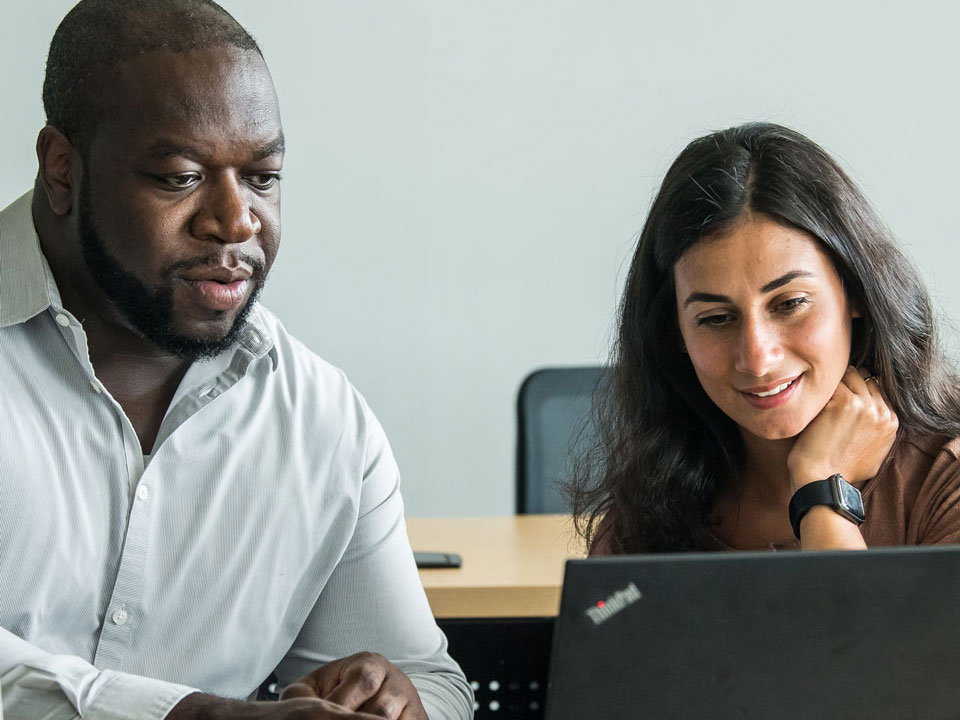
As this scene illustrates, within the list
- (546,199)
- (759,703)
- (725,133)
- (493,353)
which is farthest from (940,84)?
(759,703)

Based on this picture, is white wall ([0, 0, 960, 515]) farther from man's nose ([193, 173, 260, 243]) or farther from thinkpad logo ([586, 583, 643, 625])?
thinkpad logo ([586, 583, 643, 625])

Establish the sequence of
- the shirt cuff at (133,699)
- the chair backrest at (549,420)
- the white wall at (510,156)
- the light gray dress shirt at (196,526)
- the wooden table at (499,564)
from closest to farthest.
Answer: the shirt cuff at (133,699) < the light gray dress shirt at (196,526) < the wooden table at (499,564) < the chair backrest at (549,420) < the white wall at (510,156)

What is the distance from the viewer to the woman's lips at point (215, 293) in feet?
4.14

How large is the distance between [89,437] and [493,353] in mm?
1950

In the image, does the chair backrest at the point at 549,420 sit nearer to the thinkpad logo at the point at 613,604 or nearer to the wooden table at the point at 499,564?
the wooden table at the point at 499,564

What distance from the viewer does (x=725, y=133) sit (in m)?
1.42

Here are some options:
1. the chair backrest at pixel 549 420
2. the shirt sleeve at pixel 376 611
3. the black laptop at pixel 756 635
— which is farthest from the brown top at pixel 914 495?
the chair backrest at pixel 549 420

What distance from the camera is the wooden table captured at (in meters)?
1.90

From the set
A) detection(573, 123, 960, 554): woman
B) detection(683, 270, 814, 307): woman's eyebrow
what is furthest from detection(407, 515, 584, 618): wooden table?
detection(683, 270, 814, 307): woman's eyebrow

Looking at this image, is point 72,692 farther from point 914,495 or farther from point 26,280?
point 914,495

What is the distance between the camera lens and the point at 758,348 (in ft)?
4.11

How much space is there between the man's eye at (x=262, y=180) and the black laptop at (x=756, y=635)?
2.39 feet

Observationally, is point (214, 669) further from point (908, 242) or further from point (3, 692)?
point (908, 242)

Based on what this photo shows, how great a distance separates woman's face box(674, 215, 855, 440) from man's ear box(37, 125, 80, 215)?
27.5 inches
